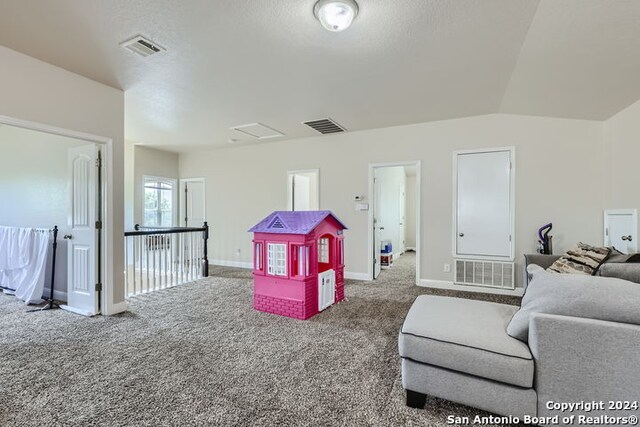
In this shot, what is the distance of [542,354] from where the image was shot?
4.80ft

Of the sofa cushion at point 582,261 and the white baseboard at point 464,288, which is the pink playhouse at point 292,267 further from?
the sofa cushion at point 582,261

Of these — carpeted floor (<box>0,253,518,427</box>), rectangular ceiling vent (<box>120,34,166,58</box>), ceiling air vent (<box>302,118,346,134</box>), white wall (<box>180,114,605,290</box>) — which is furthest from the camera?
ceiling air vent (<box>302,118,346,134</box>)

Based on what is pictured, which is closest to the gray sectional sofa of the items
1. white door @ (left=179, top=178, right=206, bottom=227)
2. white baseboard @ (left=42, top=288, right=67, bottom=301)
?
white baseboard @ (left=42, top=288, right=67, bottom=301)

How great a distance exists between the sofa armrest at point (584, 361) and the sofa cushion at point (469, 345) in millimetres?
94

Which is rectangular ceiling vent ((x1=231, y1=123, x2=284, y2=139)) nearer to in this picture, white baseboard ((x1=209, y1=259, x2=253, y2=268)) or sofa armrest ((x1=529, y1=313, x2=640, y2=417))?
white baseboard ((x1=209, y1=259, x2=253, y2=268))

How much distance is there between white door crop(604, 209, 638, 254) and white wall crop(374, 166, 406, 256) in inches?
131

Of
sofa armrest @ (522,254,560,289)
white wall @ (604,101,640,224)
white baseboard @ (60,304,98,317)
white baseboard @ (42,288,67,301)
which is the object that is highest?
white wall @ (604,101,640,224)

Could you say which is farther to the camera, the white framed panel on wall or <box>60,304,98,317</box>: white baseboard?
the white framed panel on wall

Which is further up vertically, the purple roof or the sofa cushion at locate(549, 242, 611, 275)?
the purple roof

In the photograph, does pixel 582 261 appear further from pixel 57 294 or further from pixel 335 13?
pixel 57 294

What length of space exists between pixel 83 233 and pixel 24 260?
1.39m

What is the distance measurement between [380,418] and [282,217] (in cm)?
228

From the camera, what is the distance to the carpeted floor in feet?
5.57

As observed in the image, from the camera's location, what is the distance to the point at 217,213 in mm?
6570
